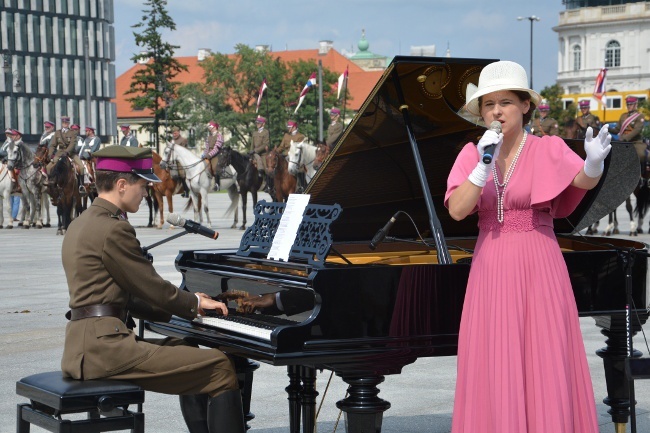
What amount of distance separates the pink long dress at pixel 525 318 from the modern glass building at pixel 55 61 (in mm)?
94569

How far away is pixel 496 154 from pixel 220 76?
341 ft

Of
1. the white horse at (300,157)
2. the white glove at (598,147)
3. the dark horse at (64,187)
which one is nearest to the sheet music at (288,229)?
the white glove at (598,147)

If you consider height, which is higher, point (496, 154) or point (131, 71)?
point (131, 71)

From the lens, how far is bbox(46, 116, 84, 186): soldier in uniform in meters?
28.1

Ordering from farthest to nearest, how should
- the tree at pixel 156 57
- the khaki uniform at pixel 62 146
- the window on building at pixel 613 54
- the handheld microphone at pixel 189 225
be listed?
the window on building at pixel 613 54, the tree at pixel 156 57, the khaki uniform at pixel 62 146, the handheld microphone at pixel 189 225

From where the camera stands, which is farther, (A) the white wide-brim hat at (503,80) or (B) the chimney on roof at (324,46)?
(B) the chimney on roof at (324,46)

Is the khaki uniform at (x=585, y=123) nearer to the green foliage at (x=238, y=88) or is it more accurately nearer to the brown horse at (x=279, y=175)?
the brown horse at (x=279, y=175)

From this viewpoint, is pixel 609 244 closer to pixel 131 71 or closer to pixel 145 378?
Answer: pixel 145 378

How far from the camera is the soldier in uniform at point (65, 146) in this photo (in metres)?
28.1

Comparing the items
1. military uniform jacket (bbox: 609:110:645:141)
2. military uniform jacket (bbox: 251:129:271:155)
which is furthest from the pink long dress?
military uniform jacket (bbox: 251:129:271:155)

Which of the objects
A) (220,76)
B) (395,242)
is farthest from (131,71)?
(395,242)

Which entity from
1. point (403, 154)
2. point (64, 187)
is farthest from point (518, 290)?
point (64, 187)

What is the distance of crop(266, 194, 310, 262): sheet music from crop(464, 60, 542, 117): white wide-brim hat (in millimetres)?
1244

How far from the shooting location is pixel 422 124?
23.3ft
